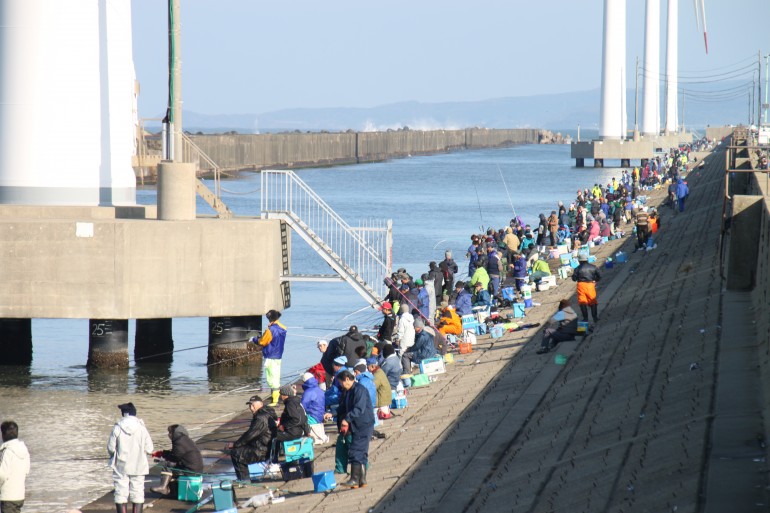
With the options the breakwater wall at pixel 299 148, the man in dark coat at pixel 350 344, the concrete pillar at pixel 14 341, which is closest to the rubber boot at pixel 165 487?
the man in dark coat at pixel 350 344

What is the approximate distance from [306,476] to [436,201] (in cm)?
7483

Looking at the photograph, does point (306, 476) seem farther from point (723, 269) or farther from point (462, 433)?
point (723, 269)

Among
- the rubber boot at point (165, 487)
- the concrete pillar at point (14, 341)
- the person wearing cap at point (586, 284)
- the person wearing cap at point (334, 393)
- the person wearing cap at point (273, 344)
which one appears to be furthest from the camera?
the concrete pillar at point (14, 341)

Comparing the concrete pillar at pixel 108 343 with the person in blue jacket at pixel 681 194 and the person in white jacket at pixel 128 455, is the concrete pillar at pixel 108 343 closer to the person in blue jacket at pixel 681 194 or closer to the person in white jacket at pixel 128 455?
the person in white jacket at pixel 128 455

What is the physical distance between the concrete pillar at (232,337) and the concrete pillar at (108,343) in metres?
1.85

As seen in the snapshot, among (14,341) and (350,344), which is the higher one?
(350,344)

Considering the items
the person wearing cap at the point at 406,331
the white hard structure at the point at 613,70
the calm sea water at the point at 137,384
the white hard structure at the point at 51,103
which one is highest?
the white hard structure at the point at 613,70

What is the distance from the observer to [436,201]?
Result: 88.1 metres

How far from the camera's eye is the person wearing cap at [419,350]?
1936 cm

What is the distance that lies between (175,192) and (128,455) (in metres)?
12.7

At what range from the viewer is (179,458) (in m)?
13.6

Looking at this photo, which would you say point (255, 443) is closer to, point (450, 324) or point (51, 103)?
point (450, 324)

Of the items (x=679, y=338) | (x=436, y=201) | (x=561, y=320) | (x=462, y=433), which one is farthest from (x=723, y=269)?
(x=436, y=201)

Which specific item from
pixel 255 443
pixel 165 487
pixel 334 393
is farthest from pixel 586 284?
pixel 165 487
